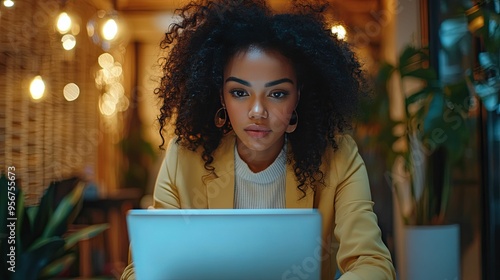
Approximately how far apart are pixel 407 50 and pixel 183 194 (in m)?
1.67

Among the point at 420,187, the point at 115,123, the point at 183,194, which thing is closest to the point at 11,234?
the point at 183,194

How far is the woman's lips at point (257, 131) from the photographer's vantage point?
1668 mm

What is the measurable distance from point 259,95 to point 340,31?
1.15 feet

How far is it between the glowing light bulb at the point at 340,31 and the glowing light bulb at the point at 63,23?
2.21 metres

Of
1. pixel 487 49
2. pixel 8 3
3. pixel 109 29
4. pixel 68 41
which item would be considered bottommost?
pixel 487 49

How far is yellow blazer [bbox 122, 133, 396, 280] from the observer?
5.20ft

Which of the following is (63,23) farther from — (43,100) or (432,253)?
(432,253)

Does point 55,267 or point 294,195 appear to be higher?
point 294,195

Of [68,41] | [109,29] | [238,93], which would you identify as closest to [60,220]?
[238,93]

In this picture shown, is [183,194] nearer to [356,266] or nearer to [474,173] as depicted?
[356,266]

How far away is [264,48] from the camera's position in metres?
1.65

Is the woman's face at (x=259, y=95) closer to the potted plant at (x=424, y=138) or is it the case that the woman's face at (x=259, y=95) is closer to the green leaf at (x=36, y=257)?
the green leaf at (x=36, y=257)

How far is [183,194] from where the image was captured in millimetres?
1708

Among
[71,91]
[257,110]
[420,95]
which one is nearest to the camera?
[257,110]
